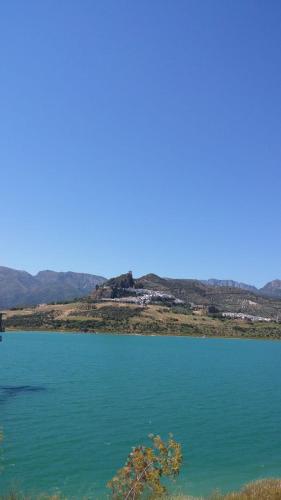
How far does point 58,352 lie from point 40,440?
8364cm

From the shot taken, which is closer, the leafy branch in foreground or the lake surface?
the leafy branch in foreground

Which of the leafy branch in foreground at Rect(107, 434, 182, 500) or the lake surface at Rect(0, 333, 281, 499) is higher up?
the leafy branch in foreground at Rect(107, 434, 182, 500)

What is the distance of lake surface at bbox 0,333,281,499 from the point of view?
3119 cm

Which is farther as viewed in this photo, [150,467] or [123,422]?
[123,422]

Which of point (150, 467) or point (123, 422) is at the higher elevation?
point (150, 467)

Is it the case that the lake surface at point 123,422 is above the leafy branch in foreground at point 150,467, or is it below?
below

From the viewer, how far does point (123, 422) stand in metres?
46.0

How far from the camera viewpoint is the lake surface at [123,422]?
102ft

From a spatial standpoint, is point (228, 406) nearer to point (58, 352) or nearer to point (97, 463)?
point (97, 463)

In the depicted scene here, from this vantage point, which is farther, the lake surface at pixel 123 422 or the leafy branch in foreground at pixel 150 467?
the lake surface at pixel 123 422

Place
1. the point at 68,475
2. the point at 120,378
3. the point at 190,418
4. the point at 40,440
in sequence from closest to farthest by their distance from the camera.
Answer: the point at 68,475 → the point at 40,440 → the point at 190,418 → the point at 120,378

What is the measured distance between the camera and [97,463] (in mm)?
32875

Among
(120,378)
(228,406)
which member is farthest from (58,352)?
(228,406)

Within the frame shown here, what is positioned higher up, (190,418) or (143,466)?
(143,466)
